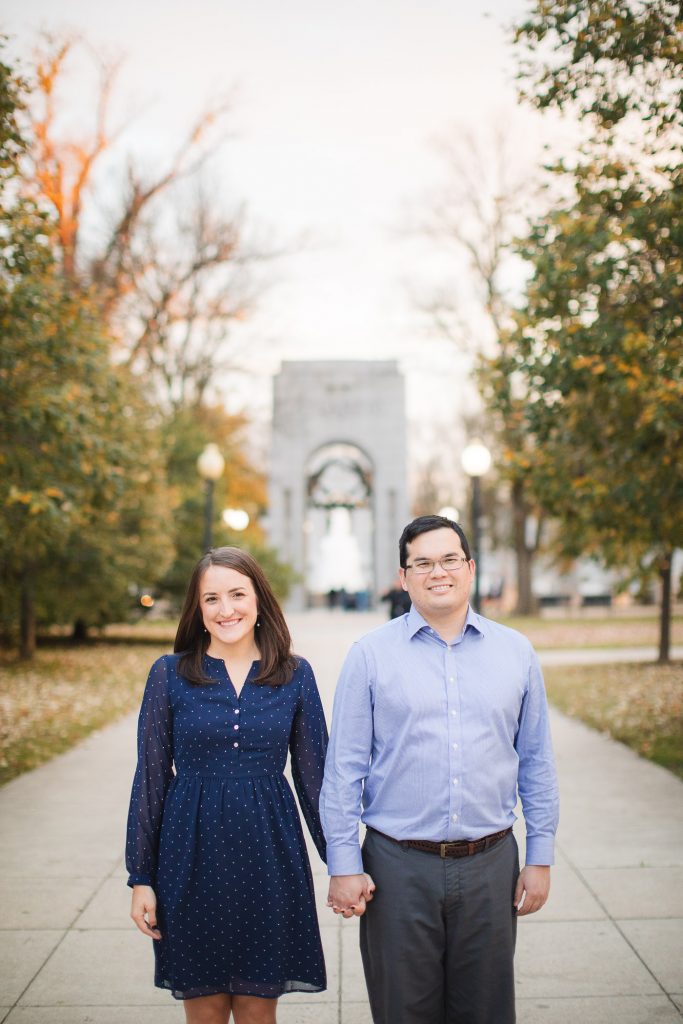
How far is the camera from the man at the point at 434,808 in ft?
9.81

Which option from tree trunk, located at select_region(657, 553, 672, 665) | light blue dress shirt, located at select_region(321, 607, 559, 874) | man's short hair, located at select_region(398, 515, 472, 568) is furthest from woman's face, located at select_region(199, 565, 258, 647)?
tree trunk, located at select_region(657, 553, 672, 665)

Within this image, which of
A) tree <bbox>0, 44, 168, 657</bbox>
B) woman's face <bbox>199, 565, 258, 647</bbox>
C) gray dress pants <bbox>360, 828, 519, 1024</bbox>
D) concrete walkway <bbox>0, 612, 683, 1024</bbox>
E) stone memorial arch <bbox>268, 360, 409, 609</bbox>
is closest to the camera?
gray dress pants <bbox>360, 828, 519, 1024</bbox>

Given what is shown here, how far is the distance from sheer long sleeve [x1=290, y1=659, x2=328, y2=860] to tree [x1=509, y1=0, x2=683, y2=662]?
5.44m

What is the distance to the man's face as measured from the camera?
3.11 m

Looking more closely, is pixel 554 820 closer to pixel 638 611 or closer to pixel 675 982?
pixel 675 982

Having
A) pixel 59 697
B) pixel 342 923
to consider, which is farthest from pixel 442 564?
pixel 59 697

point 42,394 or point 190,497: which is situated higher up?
point 42,394

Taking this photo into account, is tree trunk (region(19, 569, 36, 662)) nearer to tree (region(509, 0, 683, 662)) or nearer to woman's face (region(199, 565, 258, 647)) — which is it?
tree (region(509, 0, 683, 662))

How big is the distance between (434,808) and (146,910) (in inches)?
39.5

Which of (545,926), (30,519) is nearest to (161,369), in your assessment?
(30,519)

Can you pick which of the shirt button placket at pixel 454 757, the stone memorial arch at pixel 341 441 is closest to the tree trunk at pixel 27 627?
the shirt button placket at pixel 454 757

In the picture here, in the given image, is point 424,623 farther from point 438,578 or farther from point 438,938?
point 438,938

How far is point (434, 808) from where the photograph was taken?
3.01 metres

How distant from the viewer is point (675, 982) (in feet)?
15.3
